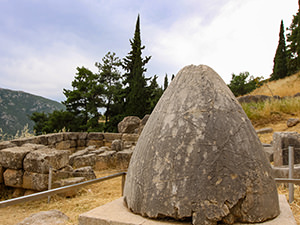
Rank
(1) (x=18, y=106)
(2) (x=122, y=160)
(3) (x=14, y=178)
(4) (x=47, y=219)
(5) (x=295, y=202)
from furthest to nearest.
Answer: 1. (1) (x=18, y=106)
2. (2) (x=122, y=160)
3. (3) (x=14, y=178)
4. (5) (x=295, y=202)
5. (4) (x=47, y=219)

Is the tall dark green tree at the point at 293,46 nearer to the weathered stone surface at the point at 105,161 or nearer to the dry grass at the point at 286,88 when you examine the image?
the dry grass at the point at 286,88

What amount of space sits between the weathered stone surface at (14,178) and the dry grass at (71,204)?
2.24ft

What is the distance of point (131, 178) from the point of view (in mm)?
1656

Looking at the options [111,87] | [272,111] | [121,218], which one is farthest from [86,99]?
[121,218]

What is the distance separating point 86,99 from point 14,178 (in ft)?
57.8

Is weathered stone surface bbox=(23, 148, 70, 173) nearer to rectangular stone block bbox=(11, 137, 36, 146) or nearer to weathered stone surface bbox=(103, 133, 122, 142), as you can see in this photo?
rectangular stone block bbox=(11, 137, 36, 146)

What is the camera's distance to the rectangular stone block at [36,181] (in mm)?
4566

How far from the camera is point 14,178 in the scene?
470 cm

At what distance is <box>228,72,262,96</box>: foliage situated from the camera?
31.0 meters

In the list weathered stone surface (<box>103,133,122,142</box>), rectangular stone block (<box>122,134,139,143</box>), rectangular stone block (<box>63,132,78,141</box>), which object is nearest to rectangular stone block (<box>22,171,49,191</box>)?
rectangular stone block (<box>63,132,78,141</box>)

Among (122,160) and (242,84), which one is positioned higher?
(242,84)

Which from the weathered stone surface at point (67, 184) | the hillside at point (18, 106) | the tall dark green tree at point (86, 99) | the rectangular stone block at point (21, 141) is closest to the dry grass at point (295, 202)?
the weathered stone surface at point (67, 184)

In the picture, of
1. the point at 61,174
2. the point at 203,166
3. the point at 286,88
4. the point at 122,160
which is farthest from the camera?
the point at 286,88

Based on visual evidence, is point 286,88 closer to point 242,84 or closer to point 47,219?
point 242,84
